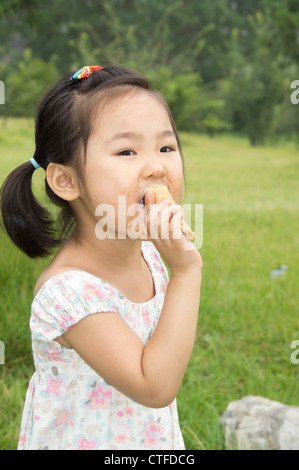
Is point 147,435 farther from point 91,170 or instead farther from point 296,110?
point 296,110

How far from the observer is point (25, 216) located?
1.18 metres

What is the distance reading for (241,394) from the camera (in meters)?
1.90

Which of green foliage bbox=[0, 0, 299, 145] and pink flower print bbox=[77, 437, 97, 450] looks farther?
green foliage bbox=[0, 0, 299, 145]

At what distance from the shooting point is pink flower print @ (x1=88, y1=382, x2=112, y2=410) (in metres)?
1.04

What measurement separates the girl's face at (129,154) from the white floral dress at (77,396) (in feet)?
0.55

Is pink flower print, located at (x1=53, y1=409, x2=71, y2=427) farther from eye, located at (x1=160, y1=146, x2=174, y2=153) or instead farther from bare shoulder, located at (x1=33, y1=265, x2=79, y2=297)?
eye, located at (x1=160, y1=146, x2=174, y2=153)

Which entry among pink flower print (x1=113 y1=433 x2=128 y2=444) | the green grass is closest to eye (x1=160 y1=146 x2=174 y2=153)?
pink flower print (x1=113 y1=433 x2=128 y2=444)

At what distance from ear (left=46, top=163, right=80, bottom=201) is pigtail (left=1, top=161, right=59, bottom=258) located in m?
0.09

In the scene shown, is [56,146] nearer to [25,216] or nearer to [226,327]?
[25,216]

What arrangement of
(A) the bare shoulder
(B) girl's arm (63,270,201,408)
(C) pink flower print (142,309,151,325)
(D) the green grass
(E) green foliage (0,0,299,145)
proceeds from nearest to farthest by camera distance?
(B) girl's arm (63,270,201,408) → (A) the bare shoulder → (C) pink flower print (142,309,151,325) → (D) the green grass → (E) green foliage (0,0,299,145)

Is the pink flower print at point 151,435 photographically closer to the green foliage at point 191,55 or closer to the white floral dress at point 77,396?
the white floral dress at point 77,396

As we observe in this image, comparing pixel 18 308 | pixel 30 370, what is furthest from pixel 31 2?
pixel 30 370

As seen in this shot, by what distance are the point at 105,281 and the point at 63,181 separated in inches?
8.5

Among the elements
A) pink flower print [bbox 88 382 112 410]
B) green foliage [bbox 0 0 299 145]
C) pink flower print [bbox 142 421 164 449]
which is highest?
pink flower print [bbox 88 382 112 410]
